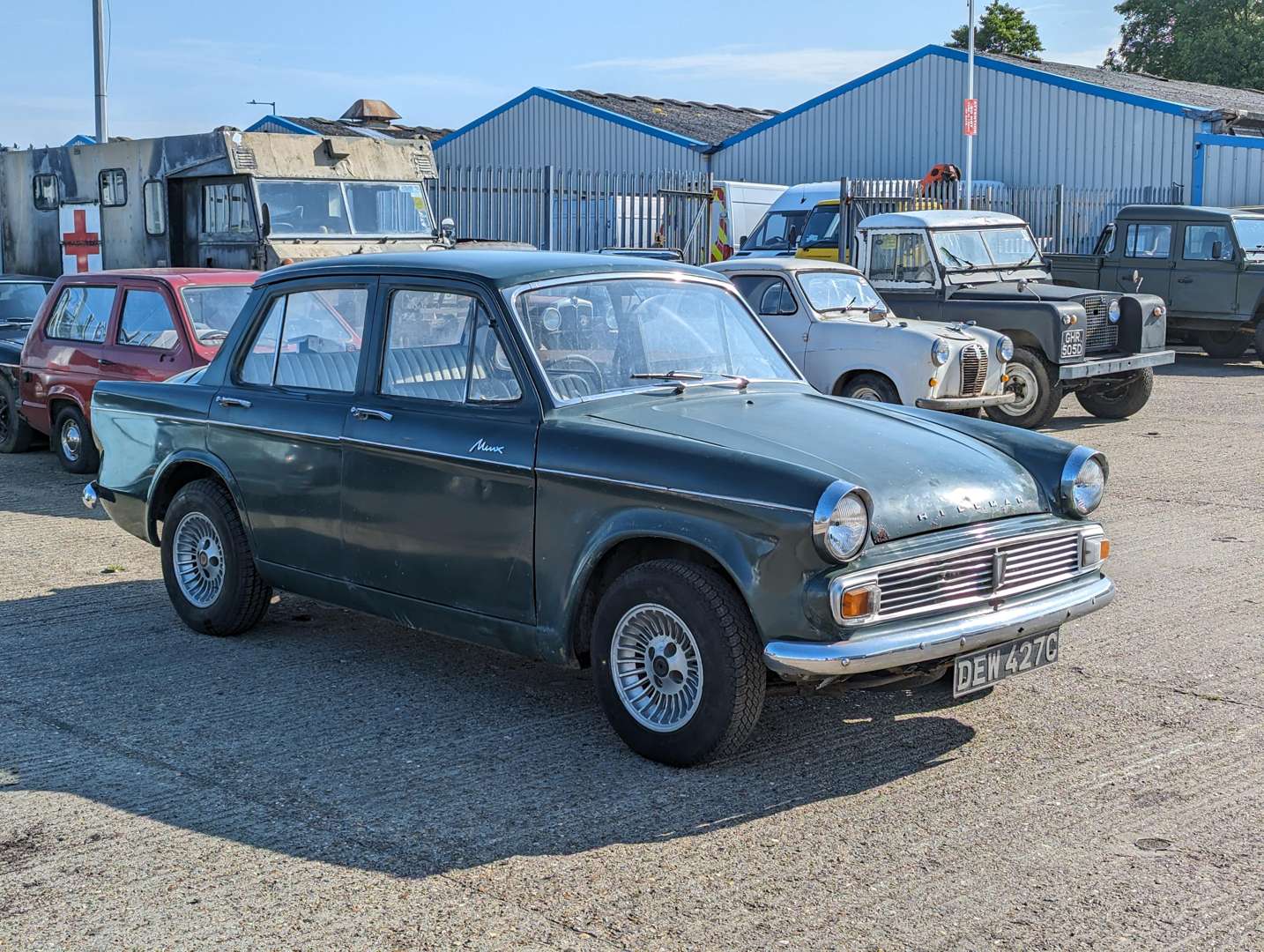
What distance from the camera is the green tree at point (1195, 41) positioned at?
2200 inches

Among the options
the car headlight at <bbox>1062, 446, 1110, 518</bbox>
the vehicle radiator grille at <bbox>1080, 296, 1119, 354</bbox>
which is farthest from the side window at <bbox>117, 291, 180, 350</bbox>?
the vehicle radiator grille at <bbox>1080, 296, 1119, 354</bbox>

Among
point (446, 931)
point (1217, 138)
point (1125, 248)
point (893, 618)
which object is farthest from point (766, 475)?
point (1217, 138)

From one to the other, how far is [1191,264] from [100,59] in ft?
50.8

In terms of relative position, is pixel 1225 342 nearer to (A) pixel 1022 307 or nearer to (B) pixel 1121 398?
(B) pixel 1121 398

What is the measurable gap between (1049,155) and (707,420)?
28.5 meters

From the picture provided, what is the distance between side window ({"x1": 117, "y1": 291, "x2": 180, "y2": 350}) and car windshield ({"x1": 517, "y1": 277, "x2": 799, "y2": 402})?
5582mm

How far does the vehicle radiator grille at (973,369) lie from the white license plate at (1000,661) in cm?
752

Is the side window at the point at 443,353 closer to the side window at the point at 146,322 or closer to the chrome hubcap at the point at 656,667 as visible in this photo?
the chrome hubcap at the point at 656,667

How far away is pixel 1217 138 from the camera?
29297mm

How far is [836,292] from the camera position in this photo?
43.2 ft

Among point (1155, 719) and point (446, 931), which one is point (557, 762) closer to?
point (446, 931)

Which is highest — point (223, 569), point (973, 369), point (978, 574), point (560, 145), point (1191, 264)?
point (560, 145)

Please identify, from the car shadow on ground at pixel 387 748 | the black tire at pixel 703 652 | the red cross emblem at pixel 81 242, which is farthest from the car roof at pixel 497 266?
the red cross emblem at pixel 81 242

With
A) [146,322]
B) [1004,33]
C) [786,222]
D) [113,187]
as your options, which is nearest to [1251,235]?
[786,222]
